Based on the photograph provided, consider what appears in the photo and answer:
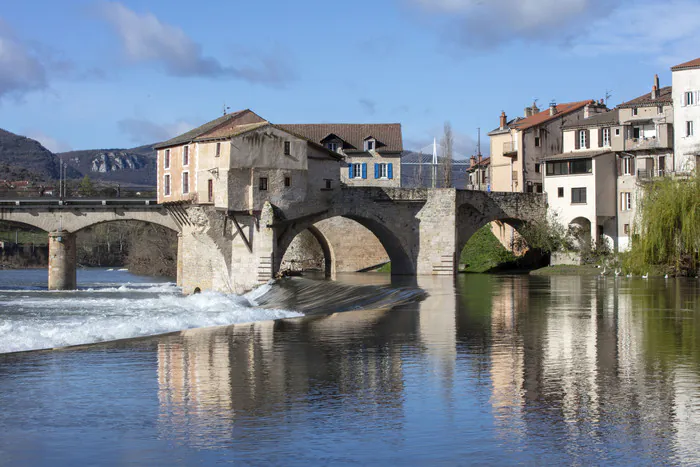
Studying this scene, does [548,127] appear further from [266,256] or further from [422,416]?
[422,416]

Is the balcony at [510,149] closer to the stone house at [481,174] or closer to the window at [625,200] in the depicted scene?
the stone house at [481,174]

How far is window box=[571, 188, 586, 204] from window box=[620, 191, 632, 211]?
7.22 ft

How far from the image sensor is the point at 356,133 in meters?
68.5

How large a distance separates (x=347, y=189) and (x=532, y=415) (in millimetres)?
39304

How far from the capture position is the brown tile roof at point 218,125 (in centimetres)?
5472

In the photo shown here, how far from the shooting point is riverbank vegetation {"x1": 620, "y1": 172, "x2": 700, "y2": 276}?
46469mm

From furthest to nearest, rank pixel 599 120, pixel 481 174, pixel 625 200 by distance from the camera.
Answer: pixel 481 174 → pixel 599 120 → pixel 625 200

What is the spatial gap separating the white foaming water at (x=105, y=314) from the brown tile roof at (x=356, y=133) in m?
15.1

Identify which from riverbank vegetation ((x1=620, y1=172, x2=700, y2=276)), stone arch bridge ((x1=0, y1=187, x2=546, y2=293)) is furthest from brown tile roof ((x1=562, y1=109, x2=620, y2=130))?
riverbank vegetation ((x1=620, y1=172, x2=700, y2=276))

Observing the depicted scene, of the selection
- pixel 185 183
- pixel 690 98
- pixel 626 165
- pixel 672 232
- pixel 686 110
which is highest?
pixel 690 98

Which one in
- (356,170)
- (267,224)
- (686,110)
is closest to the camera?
(267,224)

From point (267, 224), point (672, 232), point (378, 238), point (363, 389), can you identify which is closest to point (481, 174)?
point (378, 238)

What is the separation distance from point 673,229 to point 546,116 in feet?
75.3

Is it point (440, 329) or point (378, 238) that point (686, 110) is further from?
point (440, 329)
